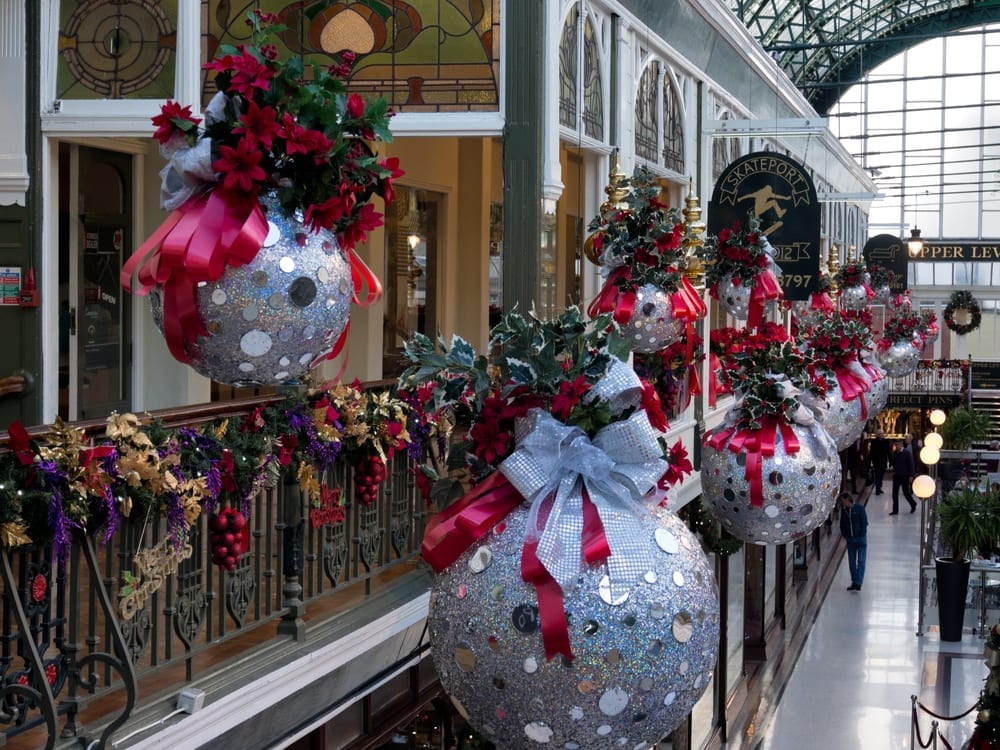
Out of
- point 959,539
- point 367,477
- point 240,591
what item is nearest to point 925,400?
point 959,539

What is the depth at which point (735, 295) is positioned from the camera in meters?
9.52

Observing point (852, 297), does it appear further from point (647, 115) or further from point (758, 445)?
point (758, 445)

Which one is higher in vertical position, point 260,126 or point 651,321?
point 260,126

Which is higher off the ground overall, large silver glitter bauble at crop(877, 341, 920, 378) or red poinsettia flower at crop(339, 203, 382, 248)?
red poinsettia flower at crop(339, 203, 382, 248)

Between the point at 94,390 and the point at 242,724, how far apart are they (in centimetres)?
464

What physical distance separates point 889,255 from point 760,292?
484 inches

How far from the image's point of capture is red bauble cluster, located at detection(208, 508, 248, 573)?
4.37 m

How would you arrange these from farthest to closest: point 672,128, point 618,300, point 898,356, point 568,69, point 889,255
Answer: point 889,255 < point 898,356 < point 672,128 < point 568,69 < point 618,300

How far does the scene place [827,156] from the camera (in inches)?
910

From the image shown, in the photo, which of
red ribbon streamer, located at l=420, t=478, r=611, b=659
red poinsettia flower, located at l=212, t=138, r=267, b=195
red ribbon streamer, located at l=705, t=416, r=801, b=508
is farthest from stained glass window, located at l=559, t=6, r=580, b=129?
red ribbon streamer, located at l=420, t=478, r=611, b=659

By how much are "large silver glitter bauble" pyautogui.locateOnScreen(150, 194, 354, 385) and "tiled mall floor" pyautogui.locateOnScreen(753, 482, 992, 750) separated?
10.3 metres

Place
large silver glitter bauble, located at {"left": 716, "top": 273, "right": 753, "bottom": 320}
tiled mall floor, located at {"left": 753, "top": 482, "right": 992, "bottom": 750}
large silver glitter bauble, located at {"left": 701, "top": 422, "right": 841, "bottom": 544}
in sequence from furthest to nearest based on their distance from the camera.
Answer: tiled mall floor, located at {"left": 753, "top": 482, "right": 992, "bottom": 750} < large silver glitter bauble, located at {"left": 716, "top": 273, "right": 753, "bottom": 320} < large silver glitter bauble, located at {"left": 701, "top": 422, "right": 841, "bottom": 544}

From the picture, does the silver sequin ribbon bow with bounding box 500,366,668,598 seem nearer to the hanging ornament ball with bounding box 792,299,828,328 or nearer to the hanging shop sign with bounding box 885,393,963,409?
the hanging ornament ball with bounding box 792,299,828,328

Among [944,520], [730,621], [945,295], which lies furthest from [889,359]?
[945,295]
